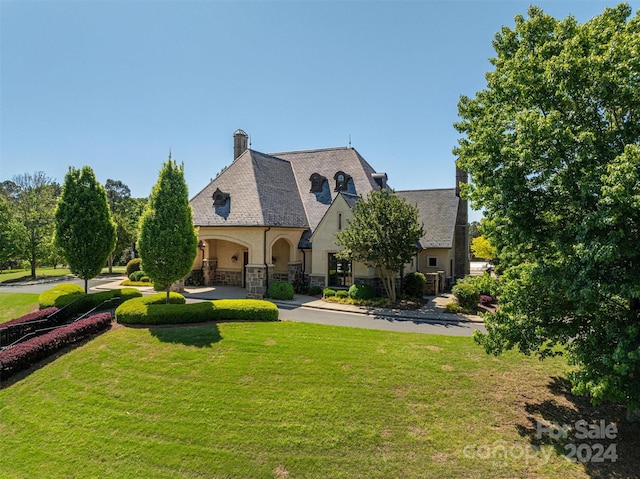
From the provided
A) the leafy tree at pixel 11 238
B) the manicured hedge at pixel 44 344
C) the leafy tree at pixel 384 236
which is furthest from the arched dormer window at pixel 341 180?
the leafy tree at pixel 11 238

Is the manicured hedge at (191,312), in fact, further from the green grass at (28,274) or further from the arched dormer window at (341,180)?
the green grass at (28,274)

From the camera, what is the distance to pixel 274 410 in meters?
8.60

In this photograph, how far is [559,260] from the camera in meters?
6.52

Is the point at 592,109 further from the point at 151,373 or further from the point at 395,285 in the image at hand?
the point at 395,285

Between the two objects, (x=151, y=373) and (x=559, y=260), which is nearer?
(x=559, y=260)

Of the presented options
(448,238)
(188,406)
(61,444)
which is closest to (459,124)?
(188,406)

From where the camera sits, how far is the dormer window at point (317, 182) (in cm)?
2861

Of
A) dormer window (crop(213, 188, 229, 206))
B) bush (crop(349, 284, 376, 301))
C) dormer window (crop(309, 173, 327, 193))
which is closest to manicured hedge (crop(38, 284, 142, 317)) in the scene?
dormer window (crop(213, 188, 229, 206))

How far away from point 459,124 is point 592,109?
315 centimetres

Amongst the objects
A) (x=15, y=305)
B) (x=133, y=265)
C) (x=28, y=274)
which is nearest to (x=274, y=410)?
(x=15, y=305)

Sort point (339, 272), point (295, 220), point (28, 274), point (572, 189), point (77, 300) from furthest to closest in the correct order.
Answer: point (28, 274)
point (295, 220)
point (339, 272)
point (77, 300)
point (572, 189)

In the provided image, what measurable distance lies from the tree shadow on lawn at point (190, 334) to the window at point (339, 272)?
11192mm

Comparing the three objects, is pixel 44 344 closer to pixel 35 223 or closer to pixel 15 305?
pixel 15 305

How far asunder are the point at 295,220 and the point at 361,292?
7.96 metres
